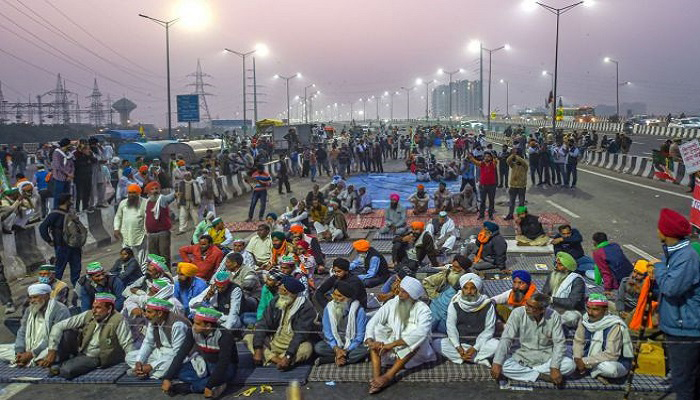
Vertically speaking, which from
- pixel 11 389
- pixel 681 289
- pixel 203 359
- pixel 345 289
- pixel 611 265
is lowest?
pixel 11 389

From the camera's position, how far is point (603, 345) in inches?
256

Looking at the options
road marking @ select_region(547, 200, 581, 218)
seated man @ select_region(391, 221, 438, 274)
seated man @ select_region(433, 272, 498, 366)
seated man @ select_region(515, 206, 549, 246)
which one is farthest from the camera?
road marking @ select_region(547, 200, 581, 218)

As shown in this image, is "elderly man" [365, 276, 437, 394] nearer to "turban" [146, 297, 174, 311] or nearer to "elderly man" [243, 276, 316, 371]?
"elderly man" [243, 276, 316, 371]

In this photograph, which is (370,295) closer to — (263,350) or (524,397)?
(263,350)

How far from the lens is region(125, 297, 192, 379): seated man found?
20.9 ft

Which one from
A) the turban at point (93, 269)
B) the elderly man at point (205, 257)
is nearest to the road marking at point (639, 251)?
the elderly man at point (205, 257)

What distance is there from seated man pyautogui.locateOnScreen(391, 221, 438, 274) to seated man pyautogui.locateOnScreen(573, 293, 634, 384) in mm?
4395

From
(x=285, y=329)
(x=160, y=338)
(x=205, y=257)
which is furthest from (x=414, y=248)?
(x=160, y=338)

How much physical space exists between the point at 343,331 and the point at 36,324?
372 cm

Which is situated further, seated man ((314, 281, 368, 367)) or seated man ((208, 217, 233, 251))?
seated man ((208, 217, 233, 251))

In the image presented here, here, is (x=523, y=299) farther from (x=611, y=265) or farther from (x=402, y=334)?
(x=611, y=265)

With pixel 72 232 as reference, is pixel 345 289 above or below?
below

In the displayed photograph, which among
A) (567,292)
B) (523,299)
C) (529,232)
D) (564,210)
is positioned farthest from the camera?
(564,210)

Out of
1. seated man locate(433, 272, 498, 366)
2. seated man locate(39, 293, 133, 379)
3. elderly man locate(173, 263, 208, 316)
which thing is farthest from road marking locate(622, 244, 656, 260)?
seated man locate(39, 293, 133, 379)
